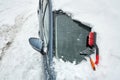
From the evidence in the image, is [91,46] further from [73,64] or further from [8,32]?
[8,32]

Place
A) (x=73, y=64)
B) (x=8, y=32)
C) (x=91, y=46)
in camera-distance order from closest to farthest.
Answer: (x=73, y=64), (x=91, y=46), (x=8, y=32)

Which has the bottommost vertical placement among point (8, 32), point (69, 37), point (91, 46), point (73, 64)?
point (8, 32)

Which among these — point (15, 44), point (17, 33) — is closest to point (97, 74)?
point (15, 44)

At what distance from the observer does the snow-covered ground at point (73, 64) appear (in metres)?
2.12

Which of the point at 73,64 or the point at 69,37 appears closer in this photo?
the point at 73,64

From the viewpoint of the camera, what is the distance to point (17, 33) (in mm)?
5711

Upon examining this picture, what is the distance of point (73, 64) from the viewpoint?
2.21m

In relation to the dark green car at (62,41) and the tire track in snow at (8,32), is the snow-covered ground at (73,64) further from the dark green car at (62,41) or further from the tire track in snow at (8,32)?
the dark green car at (62,41)

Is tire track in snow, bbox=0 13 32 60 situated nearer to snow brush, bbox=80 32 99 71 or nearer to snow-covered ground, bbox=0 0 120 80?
snow-covered ground, bbox=0 0 120 80

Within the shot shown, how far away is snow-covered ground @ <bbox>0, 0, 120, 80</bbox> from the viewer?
212 centimetres

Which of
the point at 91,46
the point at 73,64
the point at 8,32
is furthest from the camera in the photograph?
the point at 8,32

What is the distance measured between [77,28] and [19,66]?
214 cm

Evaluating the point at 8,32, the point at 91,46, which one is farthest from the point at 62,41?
the point at 8,32

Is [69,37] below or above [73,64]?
Result: above
